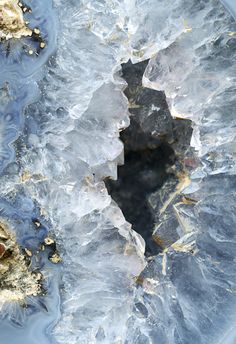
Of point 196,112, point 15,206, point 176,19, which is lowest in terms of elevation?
point 15,206

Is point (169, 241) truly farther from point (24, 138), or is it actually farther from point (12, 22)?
point (12, 22)

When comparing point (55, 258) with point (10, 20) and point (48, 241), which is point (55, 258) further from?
point (10, 20)

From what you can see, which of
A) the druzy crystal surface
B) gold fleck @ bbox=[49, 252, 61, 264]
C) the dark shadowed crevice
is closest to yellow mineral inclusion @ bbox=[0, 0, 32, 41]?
the druzy crystal surface

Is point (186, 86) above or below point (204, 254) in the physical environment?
above

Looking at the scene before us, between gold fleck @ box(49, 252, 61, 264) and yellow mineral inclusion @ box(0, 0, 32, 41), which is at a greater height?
yellow mineral inclusion @ box(0, 0, 32, 41)

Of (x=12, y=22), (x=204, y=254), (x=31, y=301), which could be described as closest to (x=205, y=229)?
(x=204, y=254)

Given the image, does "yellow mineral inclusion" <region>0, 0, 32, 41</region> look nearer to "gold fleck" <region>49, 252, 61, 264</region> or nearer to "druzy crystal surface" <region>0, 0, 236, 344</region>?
"druzy crystal surface" <region>0, 0, 236, 344</region>

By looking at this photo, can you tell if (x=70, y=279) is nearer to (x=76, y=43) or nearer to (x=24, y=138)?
(x=24, y=138)

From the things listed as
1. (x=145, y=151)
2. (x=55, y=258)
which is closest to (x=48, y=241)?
(x=55, y=258)
